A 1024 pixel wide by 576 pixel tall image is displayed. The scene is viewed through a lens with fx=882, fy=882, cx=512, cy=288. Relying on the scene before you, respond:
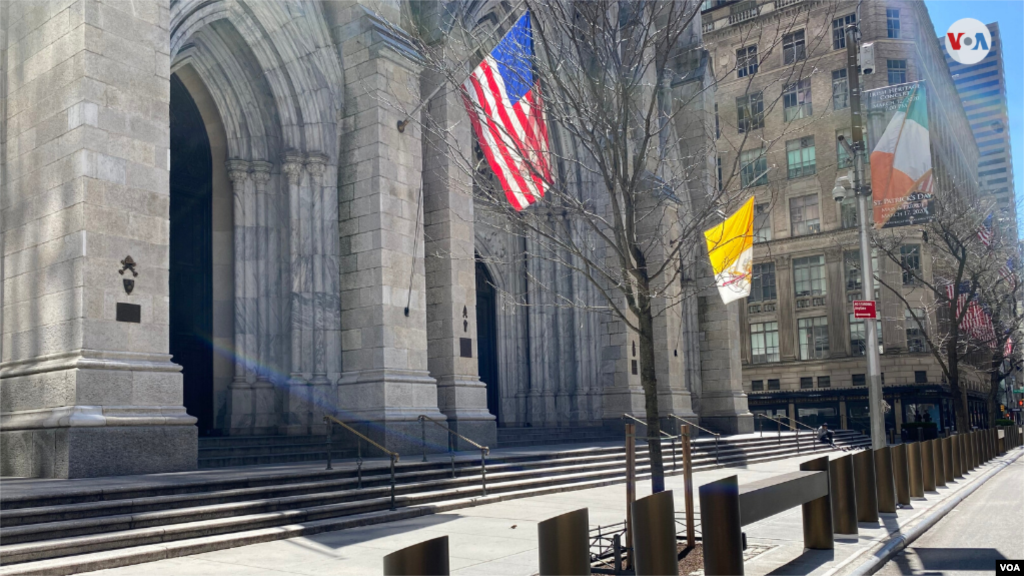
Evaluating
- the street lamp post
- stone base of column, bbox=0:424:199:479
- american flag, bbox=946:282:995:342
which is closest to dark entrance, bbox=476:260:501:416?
the street lamp post

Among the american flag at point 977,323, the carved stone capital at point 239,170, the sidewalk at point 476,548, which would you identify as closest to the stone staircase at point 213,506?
the sidewalk at point 476,548

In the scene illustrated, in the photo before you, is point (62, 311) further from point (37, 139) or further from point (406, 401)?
point (406, 401)

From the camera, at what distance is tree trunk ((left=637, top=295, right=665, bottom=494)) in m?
9.64

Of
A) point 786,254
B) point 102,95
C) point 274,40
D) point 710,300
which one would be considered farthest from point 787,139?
point 102,95

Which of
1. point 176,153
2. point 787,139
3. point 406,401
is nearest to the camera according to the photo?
point 406,401

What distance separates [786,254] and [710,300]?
29.0 metres

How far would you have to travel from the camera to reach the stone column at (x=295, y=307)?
19031mm

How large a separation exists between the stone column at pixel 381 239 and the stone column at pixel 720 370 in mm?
17762

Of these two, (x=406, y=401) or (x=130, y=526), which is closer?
(x=130, y=526)

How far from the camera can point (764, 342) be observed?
63094mm

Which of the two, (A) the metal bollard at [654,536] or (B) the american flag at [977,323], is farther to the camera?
(B) the american flag at [977,323]

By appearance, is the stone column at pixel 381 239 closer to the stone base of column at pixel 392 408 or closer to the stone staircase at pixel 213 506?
the stone base of column at pixel 392 408

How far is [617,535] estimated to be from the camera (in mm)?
8047

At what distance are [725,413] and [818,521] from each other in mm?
26037
